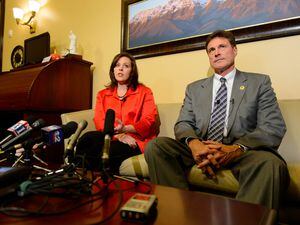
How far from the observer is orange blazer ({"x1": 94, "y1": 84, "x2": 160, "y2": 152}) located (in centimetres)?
193

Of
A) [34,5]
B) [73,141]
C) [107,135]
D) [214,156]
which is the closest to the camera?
[107,135]

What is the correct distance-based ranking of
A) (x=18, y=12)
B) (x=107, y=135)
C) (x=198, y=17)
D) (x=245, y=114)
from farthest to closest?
1. (x=18, y=12)
2. (x=198, y=17)
3. (x=245, y=114)
4. (x=107, y=135)

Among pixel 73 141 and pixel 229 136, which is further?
pixel 229 136

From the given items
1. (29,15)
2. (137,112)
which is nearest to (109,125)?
(137,112)

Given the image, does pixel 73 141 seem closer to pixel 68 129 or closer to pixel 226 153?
pixel 68 129

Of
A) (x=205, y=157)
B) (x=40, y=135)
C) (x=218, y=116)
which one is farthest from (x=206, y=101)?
(x=40, y=135)

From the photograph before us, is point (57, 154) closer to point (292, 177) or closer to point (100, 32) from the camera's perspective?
point (100, 32)

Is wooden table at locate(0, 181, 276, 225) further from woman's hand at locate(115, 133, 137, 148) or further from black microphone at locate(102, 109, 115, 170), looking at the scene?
woman's hand at locate(115, 133, 137, 148)

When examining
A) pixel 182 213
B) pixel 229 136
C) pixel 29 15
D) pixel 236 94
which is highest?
pixel 29 15

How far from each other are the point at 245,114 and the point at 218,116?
156mm

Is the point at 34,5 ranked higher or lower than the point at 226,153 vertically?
higher

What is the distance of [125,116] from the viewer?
6.63 ft

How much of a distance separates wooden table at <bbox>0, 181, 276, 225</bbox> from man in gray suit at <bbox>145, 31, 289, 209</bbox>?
0.49 metres

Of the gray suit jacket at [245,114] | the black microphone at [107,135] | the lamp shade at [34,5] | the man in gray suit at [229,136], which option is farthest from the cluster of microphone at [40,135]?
the lamp shade at [34,5]
